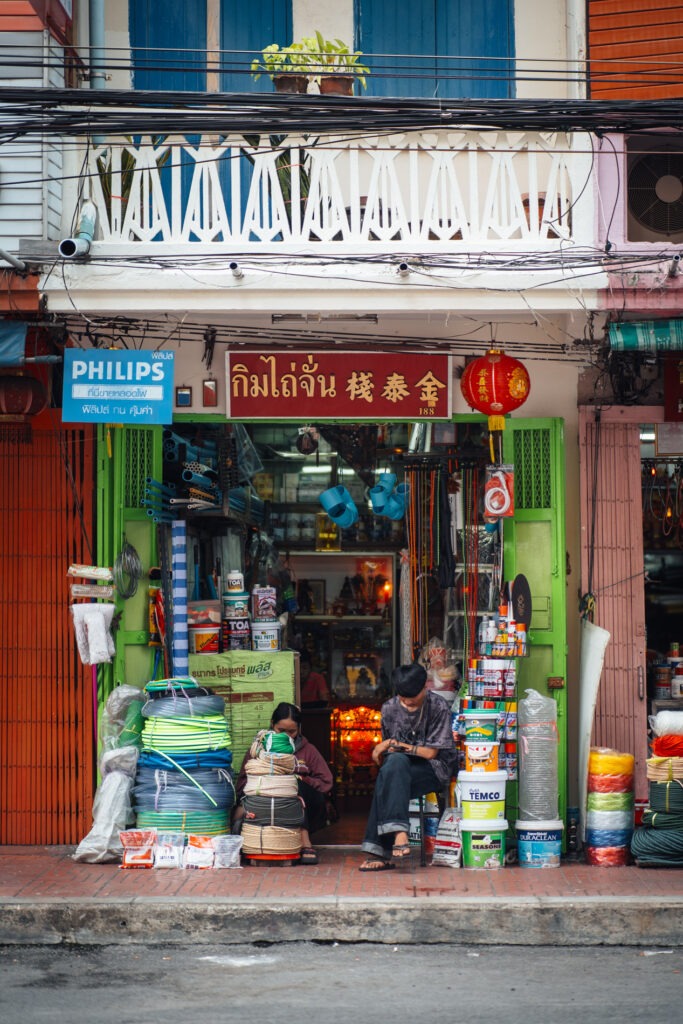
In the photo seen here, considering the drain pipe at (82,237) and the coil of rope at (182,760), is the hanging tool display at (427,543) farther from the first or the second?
the drain pipe at (82,237)

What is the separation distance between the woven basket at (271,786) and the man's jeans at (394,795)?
606 millimetres

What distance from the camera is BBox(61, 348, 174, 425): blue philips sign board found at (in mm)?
9555

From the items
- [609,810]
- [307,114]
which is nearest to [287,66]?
[307,114]

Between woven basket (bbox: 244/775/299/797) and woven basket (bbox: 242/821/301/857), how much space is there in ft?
0.74

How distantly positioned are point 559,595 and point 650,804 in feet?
5.50

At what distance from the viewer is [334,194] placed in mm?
9484

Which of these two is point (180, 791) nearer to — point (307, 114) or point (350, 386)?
point (350, 386)

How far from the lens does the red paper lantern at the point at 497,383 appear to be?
9.69 meters

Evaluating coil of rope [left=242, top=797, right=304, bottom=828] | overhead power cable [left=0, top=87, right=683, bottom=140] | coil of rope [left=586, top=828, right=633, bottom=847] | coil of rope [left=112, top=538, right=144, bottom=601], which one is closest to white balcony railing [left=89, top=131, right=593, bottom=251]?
overhead power cable [left=0, top=87, right=683, bottom=140]

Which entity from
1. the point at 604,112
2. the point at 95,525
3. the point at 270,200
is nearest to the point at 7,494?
the point at 95,525

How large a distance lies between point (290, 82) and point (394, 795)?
526cm

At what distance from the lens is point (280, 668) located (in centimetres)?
1057

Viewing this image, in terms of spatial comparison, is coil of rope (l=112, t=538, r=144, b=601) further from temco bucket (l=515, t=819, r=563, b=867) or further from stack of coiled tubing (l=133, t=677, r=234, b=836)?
temco bucket (l=515, t=819, r=563, b=867)

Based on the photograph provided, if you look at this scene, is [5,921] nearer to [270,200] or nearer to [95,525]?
[95,525]
